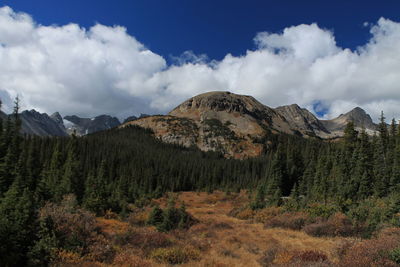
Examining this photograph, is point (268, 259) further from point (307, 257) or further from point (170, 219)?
point (170, 219)

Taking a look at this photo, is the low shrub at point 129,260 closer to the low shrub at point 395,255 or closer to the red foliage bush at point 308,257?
the red foliage bush at point 308,257

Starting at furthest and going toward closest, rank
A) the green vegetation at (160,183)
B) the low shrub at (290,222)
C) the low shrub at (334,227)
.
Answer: the low shrub at (290,222) → the low shrub at (334,227) → the green vegetation at (160,183)

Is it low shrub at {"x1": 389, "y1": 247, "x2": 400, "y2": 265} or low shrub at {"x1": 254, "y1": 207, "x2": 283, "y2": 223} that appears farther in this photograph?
low shrub at {"x1": 254, "y1": 207, "x2": 283, "y2": 223}

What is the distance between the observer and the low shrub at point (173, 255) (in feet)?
39.6

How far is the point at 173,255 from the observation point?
12375mm

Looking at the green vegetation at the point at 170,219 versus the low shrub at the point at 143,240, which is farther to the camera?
the green vegetation at the point at 170,219

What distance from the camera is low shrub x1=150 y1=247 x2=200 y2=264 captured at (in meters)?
12.1

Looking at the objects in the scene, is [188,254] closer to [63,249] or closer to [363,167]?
[63,249]

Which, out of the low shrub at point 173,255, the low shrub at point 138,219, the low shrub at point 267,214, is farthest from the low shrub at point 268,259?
the low shrub at point 267,214

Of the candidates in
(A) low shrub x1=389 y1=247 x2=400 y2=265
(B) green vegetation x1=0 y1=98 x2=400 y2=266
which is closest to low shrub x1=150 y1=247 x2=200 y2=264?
(B) green vegetation x1=0 y1=98 x2=400 y2=266

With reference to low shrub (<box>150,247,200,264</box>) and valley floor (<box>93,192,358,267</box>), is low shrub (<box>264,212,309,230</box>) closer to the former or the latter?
valley floor (<box>93,192,358,267</box>)

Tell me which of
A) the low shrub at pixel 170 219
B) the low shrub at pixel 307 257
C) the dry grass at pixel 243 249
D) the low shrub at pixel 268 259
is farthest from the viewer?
the low shrub at pixel 170 219

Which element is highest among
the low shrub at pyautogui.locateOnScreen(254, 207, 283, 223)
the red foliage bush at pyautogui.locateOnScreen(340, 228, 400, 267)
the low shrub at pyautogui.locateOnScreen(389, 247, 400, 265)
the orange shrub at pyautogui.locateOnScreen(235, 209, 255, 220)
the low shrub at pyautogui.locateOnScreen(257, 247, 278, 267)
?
the low shrub at pyautogui.locateOnScreen(389, 247, 400, 265)

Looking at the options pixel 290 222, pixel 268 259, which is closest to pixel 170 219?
pixel 290 222
